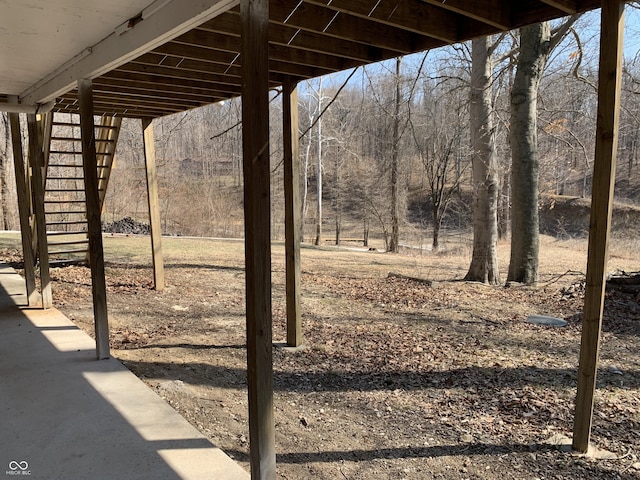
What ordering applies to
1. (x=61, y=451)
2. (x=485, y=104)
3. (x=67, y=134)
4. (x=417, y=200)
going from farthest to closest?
(x=417, y=200)
(x=67, y=134)
(x=485, y=104)
(x=61, y=451)

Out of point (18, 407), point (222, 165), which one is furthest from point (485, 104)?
point (222, 165)

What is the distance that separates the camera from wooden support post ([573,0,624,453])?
7.54 feet

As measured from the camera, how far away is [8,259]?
8.92 metres

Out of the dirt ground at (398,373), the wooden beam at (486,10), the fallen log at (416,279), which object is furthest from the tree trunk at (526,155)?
the wooden beam at (486,10)

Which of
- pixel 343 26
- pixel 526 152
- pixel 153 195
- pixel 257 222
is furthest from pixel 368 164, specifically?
Result: pixel 257 222

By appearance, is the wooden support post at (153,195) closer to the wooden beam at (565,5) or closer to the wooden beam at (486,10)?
the wooden beam at (486,10)

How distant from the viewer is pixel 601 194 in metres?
2.38

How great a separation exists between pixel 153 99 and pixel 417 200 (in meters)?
25.4

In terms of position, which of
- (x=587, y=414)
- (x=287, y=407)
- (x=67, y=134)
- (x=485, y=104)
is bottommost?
(x=287, y=407)

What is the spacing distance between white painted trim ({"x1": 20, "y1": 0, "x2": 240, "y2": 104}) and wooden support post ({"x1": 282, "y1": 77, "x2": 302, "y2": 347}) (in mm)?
1558

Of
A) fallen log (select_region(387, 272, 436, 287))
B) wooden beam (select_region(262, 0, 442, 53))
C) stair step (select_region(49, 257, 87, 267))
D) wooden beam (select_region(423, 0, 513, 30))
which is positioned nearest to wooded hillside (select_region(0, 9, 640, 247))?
fallen log (select_region(387, 272, 436, 287))

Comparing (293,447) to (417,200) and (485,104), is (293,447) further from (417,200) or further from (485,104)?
(417,200)

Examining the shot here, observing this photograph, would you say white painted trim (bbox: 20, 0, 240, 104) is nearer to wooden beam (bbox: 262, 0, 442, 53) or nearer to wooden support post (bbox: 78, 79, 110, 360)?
wooden support post (bbox: 78, 79, 110, 360)

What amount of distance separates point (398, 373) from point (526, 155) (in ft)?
16.9
